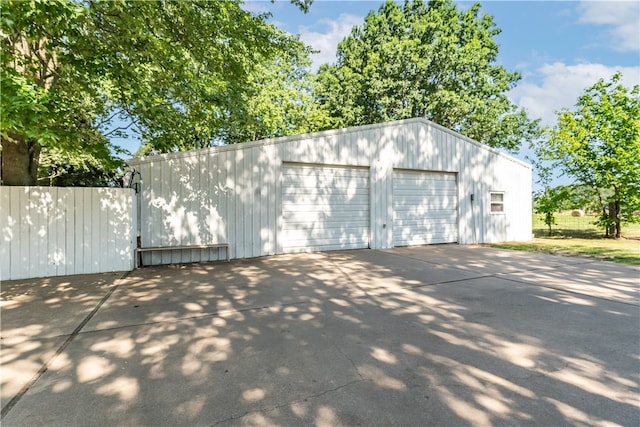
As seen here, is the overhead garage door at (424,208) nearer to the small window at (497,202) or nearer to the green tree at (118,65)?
the small window at (497,202)

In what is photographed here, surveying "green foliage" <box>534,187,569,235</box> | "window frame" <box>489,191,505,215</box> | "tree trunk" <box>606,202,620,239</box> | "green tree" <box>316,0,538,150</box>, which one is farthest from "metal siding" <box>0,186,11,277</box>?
"tree trunk" <box>606,202,620,239</box>

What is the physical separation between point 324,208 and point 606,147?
1161cm

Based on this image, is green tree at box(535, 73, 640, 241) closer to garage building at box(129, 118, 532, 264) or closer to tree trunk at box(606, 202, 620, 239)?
tree trunk at box(606, 202, 620, 239)

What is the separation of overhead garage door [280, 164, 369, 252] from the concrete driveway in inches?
126

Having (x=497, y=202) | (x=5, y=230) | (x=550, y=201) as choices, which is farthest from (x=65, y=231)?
(x=550, y=201)

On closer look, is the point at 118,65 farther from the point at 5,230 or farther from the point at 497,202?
the point at 497,202

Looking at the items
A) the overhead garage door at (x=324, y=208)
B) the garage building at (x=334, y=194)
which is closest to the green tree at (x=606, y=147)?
the garage building at (x=334, y=194)

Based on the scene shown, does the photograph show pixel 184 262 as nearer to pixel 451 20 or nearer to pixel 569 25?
pixel 569 25

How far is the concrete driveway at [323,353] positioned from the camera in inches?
72.7

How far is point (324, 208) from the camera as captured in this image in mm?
8359

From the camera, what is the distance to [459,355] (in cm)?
252

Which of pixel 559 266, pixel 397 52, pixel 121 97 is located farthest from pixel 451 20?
pixel 121 97

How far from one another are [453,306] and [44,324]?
4510mm

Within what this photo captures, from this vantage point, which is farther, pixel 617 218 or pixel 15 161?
pixel 617 218
